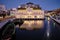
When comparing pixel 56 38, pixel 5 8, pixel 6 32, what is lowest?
pixel 56 38

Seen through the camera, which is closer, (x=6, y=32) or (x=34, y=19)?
(x=6, y=32)

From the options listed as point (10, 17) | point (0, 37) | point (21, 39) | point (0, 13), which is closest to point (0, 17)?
point (0, 13)

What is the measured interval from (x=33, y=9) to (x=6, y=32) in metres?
5.73

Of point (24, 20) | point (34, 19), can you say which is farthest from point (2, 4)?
point (34, 19)

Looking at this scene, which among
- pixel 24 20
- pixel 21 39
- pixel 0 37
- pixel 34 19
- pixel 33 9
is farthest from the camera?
pixel 33 9

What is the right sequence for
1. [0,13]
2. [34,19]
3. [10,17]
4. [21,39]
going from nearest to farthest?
1. [21,39]
2. [0,13]
3. [10,17]
4. [34,19]

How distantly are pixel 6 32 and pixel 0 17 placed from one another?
2.72 m

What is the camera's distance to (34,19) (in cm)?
860

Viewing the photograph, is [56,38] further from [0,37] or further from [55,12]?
A: [55,12]

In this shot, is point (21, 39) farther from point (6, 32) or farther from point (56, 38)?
point (56, 38)

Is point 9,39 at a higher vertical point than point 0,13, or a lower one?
lower

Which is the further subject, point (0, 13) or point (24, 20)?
point (24, 20)

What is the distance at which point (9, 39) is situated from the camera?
3.71 m

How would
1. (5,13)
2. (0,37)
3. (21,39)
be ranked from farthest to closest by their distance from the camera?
(5,13) → (21,39) → (0,37)
